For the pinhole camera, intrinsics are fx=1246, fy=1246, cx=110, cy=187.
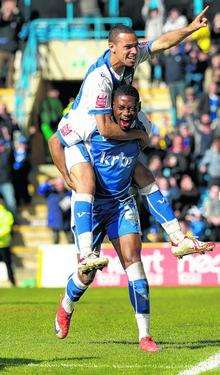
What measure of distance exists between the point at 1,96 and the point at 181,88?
475 cm

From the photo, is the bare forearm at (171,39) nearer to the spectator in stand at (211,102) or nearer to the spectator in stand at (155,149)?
the spectator in stand at (155,149)

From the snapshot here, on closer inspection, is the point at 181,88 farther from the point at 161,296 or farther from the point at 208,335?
the point at 208,335

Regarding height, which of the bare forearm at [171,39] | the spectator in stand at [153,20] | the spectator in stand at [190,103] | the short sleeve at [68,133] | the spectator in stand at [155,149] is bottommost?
the spectator in stand at [155,149]

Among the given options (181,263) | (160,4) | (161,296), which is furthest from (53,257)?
(160,4)

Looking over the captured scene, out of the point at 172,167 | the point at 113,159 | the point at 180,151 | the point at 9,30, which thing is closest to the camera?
the point at 113,159

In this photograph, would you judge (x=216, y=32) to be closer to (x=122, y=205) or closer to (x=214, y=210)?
(x=214, y=210)

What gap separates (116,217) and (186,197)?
14.3m

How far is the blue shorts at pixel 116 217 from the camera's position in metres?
11.5

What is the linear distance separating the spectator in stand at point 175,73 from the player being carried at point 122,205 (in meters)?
17.2

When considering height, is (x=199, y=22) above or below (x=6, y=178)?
above

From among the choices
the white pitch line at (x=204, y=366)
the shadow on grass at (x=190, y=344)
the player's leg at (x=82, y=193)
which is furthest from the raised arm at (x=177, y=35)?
the white pitch line at (x=204, y=366)

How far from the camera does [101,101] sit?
36.7 ft

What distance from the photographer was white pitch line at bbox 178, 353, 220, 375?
954 centimetres

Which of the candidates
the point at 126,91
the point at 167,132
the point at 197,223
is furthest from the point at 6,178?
the point at 126,91
